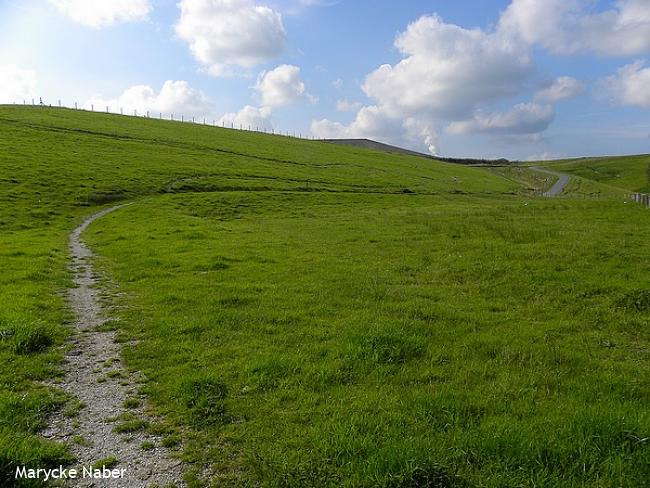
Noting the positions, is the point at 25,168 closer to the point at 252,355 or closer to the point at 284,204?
the point at 284,204

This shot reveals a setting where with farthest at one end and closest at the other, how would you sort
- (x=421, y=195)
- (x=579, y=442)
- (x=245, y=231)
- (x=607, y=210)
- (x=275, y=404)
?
(x=421, y=195), (x=607, y=210), (x=245, y=231), (x=275, y=404), (x=579, y=442)

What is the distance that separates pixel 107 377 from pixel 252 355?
2834 mm

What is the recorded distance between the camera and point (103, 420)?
738 centimetres

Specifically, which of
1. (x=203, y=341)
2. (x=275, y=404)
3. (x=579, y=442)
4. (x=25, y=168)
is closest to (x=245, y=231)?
(x=203, y=341)

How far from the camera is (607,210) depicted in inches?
1537

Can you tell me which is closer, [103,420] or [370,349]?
[103,420]

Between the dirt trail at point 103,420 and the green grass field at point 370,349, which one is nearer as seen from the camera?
the dirt trail at point 103,420

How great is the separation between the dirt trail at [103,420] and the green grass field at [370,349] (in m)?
0.33

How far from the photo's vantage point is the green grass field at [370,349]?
6168mm

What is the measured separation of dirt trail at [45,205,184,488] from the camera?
19.8 feet

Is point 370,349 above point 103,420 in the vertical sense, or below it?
above

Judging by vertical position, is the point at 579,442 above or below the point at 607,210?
below

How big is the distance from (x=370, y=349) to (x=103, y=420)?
5.16 m

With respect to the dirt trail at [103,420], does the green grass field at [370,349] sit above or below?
above
